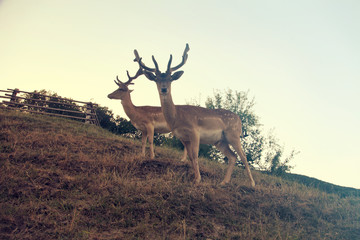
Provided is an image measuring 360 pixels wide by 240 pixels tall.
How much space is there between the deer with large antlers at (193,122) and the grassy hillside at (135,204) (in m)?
1.05

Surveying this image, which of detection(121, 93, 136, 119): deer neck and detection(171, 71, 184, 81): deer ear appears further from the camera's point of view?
detection(121, 93, 136, 119): deer neck

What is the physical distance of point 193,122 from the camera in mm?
8383

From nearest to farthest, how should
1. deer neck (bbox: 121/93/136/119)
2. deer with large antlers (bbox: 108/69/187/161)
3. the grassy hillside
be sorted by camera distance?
the grassy hillside, deer with large antlers (bbox: 108/69/187/161), deer neck (bbox: 121/93/136/119)

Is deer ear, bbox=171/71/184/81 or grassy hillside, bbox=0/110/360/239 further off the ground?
deer ear, bbox=171/71/184/81

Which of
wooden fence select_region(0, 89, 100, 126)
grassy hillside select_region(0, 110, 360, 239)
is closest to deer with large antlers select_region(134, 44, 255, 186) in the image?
grassy hillside select_region(0, 110, 360, 239)

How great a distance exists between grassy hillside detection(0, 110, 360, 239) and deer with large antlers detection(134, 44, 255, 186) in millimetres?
1050

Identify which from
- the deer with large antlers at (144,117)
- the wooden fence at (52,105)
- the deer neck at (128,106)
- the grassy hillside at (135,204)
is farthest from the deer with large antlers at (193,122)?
the wooden fence at (52,105)

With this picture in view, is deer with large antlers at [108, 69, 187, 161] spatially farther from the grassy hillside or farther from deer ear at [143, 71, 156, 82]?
deer ear at [143, 71, 156, 82]

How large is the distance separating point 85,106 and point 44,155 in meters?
12.6

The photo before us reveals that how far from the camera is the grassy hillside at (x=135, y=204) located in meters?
5.76

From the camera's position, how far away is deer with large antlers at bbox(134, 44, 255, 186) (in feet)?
26.7

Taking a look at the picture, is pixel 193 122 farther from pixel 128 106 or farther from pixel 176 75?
pixel 128 106

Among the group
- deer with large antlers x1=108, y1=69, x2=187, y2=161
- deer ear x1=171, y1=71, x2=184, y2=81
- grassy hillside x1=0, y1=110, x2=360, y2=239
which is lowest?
grassy hillside x1=0, y1=110, x2=360, y2=239

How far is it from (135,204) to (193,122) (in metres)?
2.81
